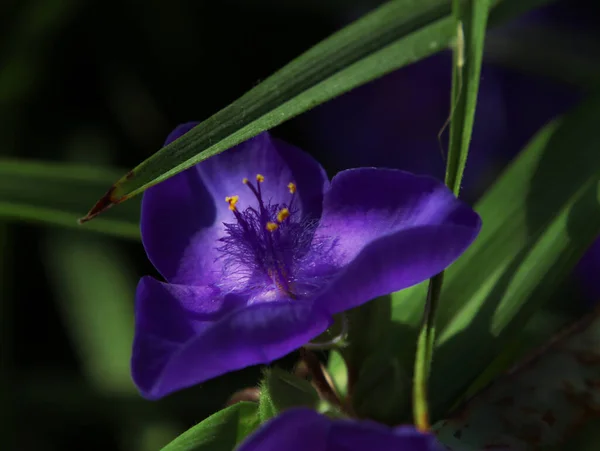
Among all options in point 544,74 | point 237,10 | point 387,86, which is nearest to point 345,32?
point 544,74

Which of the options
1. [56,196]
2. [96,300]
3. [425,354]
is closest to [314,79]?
[425,354]

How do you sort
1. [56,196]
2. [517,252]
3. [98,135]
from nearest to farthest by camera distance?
[517,252] < [56,196] < [98,135]

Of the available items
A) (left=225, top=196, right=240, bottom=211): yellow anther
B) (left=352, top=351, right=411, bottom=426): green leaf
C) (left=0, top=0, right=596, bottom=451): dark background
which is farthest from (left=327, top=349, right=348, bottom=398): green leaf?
(left=0, top=0, right=596, bottom=451): dark background

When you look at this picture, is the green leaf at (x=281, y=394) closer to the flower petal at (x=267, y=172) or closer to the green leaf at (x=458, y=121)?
the green leaf at (x=458, y=121)

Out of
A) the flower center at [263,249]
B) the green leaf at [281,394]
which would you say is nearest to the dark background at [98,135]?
the flower center at [263,249]

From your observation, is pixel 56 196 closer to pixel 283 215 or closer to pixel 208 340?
pixel 283 215

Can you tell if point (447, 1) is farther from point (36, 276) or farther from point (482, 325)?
point (36, 276)
